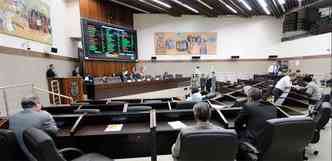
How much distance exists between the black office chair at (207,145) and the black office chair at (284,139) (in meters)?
0.46

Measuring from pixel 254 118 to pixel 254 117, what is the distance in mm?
12

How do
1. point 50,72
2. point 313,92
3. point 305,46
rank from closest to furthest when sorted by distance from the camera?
point 313,92 → point 50,72 → point 305,46

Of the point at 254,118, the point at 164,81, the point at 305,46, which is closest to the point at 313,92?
the point at 254,118

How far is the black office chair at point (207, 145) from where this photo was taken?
1.40 m

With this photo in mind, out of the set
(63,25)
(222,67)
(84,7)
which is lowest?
(222,67)

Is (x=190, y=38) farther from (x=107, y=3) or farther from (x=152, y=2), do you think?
(x=107, y=3)

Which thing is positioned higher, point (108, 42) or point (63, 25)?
point (63, 25)

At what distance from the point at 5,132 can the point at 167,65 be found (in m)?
9.23

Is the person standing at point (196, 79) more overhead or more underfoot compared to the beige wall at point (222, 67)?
more underfoot

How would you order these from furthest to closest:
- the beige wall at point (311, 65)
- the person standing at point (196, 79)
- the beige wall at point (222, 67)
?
the beige wall at point (222, 67) < the person standing at point (196, 79) < the beige wall at point (311, 65)

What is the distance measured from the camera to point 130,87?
290 inches

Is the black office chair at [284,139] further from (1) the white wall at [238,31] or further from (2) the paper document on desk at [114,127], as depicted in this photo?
(1) the white wall at [238,31]

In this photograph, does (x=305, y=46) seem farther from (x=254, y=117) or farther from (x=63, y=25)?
(x=63, y=25)

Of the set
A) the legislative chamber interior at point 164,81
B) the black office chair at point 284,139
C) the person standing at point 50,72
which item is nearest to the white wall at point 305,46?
the legislative chamber interior at point 164,81
